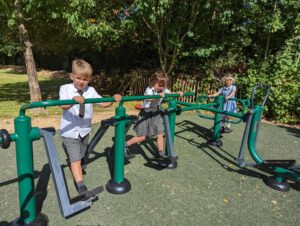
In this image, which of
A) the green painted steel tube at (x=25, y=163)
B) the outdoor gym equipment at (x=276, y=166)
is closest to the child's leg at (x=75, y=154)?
the green painted steel tube at (x=25, y=163)

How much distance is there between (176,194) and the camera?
9.52 feet

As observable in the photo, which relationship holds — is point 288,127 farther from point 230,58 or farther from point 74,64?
point 74,64

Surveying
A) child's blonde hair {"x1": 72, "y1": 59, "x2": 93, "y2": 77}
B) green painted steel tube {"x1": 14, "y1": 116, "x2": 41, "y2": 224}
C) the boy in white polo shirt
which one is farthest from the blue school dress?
green painted steel tube {"x1": 14, "y1": 116, "x2": 41, "y2": 224}

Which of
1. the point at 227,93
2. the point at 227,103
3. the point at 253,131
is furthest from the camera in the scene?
the point at 227,103

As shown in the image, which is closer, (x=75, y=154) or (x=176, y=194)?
(x=75, y=154)

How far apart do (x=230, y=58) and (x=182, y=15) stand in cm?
225

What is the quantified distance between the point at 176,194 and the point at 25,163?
1635mm

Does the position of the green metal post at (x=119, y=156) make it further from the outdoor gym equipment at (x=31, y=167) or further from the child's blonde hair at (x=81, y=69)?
the child's blonde hair at (x=81, y=69)

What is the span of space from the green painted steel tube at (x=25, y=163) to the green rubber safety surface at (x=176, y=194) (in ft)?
0.97

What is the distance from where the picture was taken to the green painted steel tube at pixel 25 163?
75.8 inches

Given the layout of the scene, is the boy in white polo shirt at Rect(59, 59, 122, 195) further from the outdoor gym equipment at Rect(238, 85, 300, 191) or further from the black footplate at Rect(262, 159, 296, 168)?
the black footplate at Rect(262, 159, 296, 168)

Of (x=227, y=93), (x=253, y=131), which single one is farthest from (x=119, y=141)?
(x=227, y=93)

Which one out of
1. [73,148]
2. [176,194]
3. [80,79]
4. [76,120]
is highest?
[80,79]

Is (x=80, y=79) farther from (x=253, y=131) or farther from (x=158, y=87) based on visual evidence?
(x=253, y=131)
